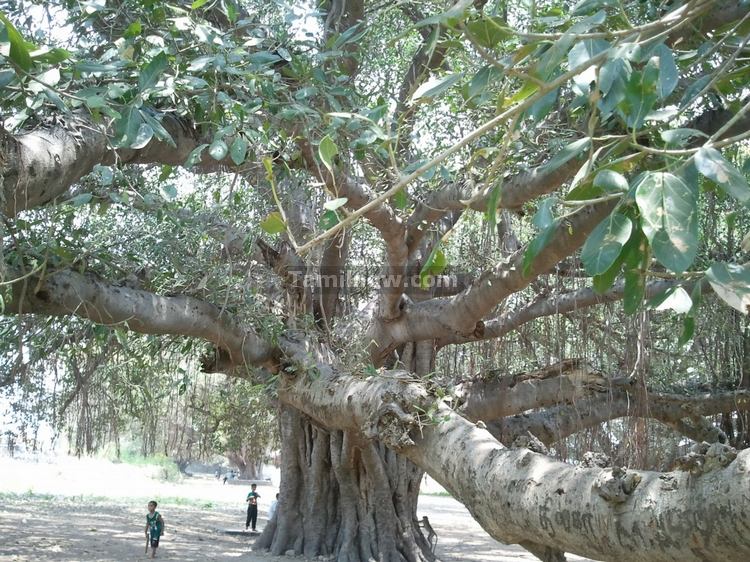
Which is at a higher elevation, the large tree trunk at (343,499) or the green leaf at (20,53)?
the green leaf at (20,53)

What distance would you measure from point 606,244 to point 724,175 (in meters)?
0.21

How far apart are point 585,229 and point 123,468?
27824mm

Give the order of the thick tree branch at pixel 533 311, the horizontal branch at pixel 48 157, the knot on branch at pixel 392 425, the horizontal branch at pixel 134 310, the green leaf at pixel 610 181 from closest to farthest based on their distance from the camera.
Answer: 1. the green leaf at pixel 610 181
2. the horizontal branch at pixel 48 157
3. the knot on branch at pixel 392 425
4. the horizontal branch at pixel 134 310
5. the thick tree branch at pixel 533 311

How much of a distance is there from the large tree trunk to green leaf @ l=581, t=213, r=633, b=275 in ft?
21.5

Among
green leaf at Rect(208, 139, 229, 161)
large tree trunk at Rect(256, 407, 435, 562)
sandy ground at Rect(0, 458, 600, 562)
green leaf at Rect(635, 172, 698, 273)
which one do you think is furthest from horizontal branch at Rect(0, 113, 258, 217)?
sandy ground at Rect(0, 458, 600, 562)

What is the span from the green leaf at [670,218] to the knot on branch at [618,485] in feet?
3.62

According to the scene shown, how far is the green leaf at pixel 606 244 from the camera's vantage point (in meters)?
1.29

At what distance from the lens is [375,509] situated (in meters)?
8.20

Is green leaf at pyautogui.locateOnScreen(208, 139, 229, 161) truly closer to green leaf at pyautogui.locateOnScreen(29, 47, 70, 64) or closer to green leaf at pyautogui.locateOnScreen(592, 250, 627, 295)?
green leaf at pyautogui.locateOnScreen(29, 47, 70, 64)

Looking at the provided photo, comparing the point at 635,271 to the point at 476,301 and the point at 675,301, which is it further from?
the point at 476,301

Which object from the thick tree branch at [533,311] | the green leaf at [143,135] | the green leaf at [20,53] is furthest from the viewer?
the thick tree branch at [533,311]

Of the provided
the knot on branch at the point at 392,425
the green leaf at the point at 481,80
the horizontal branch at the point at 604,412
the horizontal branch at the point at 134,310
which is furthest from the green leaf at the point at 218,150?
the horizontal branch at the point at 604,412

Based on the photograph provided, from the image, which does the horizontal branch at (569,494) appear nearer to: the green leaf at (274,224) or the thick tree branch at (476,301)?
the thick tree branch at (476,301)

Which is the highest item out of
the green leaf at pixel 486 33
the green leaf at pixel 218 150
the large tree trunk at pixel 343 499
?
the green leaf at pixel 218 150
